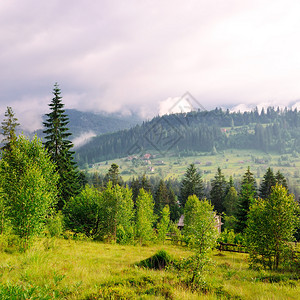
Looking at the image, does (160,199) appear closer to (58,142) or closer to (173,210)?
(173,210)

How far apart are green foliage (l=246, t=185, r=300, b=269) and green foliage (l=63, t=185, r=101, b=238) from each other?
79.3 feet

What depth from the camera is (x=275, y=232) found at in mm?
16766

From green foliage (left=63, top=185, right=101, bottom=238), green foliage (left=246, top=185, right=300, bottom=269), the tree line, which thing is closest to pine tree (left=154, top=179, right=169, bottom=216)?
the tree line

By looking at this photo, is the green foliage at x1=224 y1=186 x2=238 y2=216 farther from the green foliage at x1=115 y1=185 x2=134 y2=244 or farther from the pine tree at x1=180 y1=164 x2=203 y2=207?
the green foliage at x1=115 y1=185 x2=134 y2=244

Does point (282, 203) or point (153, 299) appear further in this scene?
point (282, 203)

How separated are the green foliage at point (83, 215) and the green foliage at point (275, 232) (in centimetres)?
2417

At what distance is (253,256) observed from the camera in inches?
691

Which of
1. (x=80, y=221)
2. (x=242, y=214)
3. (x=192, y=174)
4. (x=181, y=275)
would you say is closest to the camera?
(x=181, y=275)

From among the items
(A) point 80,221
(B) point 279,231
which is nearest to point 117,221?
(A) point 80,221

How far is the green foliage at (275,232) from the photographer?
54.1ft

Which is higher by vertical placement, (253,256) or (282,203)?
(282,203)

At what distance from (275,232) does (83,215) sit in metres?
27.4

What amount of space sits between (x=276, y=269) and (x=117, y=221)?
2308 cm

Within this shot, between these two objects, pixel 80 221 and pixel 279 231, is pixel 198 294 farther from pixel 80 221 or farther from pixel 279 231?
pixel 80 221
